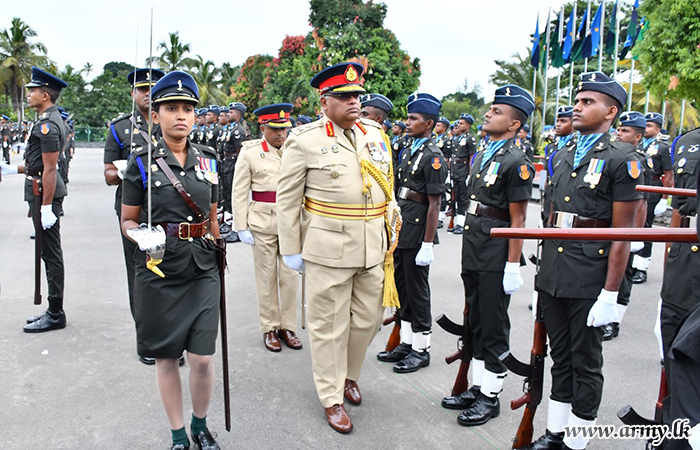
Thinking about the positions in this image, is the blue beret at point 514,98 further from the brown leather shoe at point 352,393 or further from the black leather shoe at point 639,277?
the black leather shoe at point 639,277

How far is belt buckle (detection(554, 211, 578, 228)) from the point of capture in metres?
3.09

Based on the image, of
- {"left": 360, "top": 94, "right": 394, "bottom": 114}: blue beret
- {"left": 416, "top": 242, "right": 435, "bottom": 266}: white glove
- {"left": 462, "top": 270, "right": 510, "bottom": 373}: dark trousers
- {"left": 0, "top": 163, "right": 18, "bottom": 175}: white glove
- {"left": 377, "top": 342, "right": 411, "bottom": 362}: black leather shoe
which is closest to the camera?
{"left": 462, "top": 270, "right": 510, "bottom": 373}: dark trousers

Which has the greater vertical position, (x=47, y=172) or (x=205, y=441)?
(x=47, y=172)

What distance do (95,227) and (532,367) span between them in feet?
30.5

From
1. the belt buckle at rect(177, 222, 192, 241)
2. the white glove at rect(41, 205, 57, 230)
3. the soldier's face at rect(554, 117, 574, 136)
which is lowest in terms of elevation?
the white glove at rect(41, 205, 57, 230)

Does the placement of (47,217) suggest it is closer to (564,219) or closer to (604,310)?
(564,219)

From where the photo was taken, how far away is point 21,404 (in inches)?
144

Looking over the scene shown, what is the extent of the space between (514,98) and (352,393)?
226cm

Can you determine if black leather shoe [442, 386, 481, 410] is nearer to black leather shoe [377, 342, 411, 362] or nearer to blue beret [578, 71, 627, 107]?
black leather shoe [377, 342, 411, 362]

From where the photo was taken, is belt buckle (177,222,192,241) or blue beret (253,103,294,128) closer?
belt buckle (177,222,192,241)

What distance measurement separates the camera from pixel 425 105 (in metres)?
4.38

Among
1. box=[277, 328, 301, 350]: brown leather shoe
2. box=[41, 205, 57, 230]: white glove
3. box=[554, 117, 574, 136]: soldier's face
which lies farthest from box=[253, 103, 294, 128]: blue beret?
box=[554, 117, 574, 136]: soldier's face

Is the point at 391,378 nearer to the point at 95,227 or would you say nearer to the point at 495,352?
the point at 495,352

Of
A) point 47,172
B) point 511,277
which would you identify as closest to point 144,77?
point 47,172
